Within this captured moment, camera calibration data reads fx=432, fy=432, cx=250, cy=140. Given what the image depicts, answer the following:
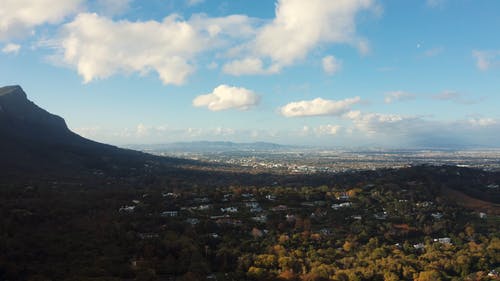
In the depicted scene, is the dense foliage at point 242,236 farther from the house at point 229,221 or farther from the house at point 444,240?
the house at point 229,221

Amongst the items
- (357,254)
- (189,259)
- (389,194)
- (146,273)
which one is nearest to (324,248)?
(357,254)

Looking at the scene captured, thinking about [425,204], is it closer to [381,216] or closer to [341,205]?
[381,216]

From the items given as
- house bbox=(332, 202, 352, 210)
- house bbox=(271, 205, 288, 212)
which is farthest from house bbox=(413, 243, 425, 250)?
house bbox=(271, 205, 288, 212)

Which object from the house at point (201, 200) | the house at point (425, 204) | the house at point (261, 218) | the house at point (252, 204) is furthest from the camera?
the house at point (201, 200)

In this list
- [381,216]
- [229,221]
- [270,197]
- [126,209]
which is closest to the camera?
[229,221]

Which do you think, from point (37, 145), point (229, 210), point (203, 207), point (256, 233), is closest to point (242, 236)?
point (256, 233)

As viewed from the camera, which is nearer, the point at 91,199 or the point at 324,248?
the point at 324,248

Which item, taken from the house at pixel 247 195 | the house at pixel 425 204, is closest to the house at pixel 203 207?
the house at pixel 247 195

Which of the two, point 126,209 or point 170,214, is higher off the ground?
point 126,209

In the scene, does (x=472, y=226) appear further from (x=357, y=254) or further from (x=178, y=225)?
(x=178, y=225)
